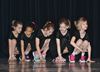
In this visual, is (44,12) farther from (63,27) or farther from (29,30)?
(63,27)

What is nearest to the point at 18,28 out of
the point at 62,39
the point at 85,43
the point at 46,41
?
the point at 46,41

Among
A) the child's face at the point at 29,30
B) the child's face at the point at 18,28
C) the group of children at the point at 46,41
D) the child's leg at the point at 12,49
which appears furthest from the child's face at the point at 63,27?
the child's leg at the point at 12,49

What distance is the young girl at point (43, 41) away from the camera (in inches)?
264

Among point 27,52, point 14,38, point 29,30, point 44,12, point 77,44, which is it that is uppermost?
point 44,12

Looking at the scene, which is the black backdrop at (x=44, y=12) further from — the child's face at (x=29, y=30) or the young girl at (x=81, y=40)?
the young girl at (x=81, y=40)

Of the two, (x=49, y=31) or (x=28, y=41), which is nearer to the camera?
(x=49, y=31)

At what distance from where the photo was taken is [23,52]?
268 inches

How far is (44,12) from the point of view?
7.59 metres

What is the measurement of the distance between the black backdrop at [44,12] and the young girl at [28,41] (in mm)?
468

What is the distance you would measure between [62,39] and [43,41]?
0.95ft

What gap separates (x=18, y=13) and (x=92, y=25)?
3.97 feet

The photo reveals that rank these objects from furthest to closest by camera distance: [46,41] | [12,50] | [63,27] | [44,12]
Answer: [44,12] < [12,50] < [46,41] < [63,27]
